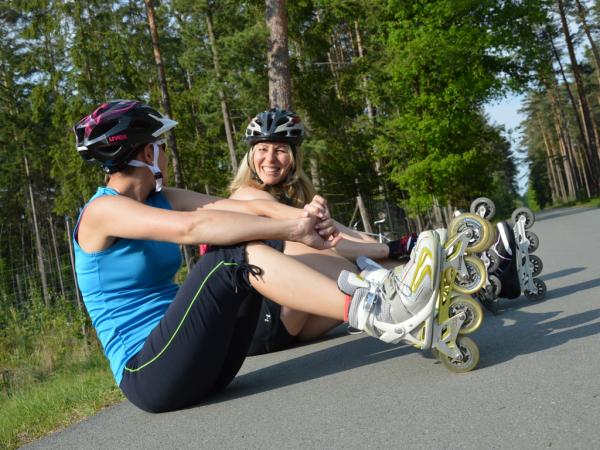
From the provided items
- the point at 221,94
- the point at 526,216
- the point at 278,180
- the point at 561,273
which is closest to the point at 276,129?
the point at 278,180

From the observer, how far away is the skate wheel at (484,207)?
15.4 ft

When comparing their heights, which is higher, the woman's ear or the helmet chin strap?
the woman's ear

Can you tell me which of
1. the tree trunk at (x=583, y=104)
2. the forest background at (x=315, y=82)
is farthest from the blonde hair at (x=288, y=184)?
the tree trunk at (x=583, y=104)

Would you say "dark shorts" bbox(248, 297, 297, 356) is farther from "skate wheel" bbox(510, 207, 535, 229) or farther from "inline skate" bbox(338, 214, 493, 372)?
"skate wheel" bbox(510, 207, 535, 229)

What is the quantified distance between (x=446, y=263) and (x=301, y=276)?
2.04 ft

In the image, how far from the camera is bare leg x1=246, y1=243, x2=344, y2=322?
2928mm

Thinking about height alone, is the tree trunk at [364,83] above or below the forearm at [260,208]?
above

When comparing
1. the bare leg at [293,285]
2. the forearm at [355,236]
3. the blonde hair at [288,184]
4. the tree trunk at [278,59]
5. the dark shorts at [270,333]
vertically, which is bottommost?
the dark shorts at [270,333]

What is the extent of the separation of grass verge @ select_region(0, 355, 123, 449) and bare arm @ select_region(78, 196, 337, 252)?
1148mm

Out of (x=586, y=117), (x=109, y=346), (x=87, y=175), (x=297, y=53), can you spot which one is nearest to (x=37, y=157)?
(x=87, y=175)

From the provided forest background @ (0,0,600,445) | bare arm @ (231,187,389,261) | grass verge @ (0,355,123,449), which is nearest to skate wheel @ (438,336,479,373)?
bare arm @ (231,187,389,261)

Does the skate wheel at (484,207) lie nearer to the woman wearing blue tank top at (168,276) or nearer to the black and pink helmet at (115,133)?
the woman wearing blue tank top at (168,276)

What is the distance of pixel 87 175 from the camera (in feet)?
72.0

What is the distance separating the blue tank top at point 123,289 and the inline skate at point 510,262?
7.72 feet
